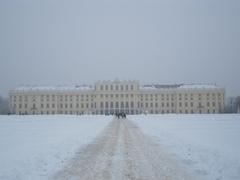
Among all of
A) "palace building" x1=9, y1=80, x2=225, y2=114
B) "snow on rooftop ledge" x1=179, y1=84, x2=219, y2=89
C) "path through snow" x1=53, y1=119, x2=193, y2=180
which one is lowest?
"palace building" x1=9, y1=80, x2=225, y2=114

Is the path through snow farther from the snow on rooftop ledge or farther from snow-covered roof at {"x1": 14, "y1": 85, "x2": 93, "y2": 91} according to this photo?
the snow on rooftop ledge

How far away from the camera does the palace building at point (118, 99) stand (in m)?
141

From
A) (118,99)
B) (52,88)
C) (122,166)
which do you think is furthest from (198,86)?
(122,166)

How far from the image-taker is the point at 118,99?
142 metres

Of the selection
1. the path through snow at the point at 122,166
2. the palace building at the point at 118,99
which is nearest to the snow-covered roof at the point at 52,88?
the palace building at the point at 118,99

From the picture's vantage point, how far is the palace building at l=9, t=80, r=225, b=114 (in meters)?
141

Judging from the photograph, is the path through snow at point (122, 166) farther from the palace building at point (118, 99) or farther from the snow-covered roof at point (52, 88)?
the snow-covered roof at point (52, 88)

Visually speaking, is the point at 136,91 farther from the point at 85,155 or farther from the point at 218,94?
the point at 85,155

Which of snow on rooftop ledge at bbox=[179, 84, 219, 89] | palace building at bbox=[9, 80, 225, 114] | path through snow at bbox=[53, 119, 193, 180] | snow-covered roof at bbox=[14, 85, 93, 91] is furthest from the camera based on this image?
snow-covered roof at bbox=[14, 85, 93, 91]

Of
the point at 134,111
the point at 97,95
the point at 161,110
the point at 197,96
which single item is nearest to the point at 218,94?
the point at 197,96

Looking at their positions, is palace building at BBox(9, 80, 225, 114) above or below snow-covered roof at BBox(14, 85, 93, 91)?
below

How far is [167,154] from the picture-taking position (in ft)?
45.9

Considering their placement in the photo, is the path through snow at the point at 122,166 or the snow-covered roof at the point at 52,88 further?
the snow-covered roof at the point at 52,88

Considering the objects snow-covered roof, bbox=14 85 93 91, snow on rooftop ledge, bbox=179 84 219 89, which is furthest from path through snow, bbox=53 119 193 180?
snow on rooftop ledge, bbox=179 84 219 89
